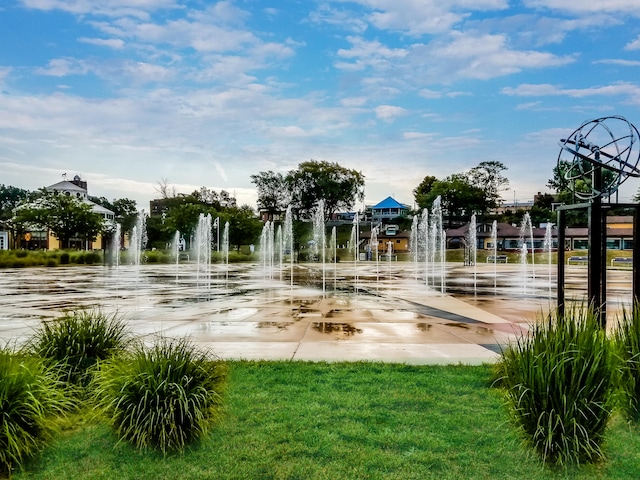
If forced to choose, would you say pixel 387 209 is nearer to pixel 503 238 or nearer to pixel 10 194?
pixel 503 238

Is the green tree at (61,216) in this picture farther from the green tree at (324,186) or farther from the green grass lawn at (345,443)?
the green grass lawn at (345,443)

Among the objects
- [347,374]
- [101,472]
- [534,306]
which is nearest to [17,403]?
[101,472]

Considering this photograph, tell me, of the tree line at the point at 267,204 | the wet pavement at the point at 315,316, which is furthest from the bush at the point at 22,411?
the tree line at the point at 267,204

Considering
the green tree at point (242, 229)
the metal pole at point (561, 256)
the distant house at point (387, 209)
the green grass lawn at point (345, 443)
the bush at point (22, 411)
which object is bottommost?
the green grass lawn at point (345, 443)

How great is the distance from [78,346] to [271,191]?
303 ft

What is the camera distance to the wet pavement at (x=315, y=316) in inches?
327

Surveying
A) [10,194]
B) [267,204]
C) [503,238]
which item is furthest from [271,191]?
[10,194]

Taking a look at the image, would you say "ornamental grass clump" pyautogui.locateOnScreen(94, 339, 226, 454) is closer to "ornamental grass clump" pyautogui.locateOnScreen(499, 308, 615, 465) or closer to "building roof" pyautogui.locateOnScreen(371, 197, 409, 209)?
"ornamental grass clump" pyautogui.locateOnScreen(499, 308, 615, 465)

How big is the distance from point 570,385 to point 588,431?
425 millimetres

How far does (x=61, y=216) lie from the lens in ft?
186

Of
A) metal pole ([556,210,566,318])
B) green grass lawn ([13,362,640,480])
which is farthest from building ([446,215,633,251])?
green grass lawn ([13,362,640,480])

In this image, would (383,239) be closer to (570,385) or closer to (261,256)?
(261,256)

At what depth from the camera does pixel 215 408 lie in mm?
4957

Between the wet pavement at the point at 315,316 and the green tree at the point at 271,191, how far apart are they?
7621 cm
